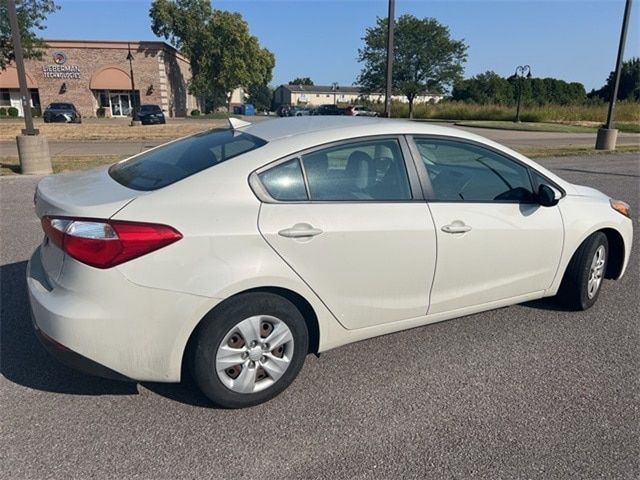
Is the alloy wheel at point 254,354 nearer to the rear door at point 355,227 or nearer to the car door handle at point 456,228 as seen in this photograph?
the rear door at point 355,227

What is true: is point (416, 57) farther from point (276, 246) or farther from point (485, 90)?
point (276, 246)

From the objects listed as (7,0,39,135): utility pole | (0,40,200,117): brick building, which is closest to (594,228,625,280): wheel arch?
(7,0,39,135): utility pole

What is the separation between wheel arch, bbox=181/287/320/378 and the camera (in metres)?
2.40

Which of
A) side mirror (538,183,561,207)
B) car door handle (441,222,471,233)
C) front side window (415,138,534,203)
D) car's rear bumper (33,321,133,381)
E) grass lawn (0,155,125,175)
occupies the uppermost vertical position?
front side window (415,138,534,203)

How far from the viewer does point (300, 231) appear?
2492mm

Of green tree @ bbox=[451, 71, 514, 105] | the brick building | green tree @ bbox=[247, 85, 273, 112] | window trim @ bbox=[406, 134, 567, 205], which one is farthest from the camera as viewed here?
green tree @ bbox=[247, 85, 273, 112]

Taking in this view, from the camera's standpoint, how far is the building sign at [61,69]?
4666 centimetres

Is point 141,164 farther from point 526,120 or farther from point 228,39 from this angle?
point 228,39

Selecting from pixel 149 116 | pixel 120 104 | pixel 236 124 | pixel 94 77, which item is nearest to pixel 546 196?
pixel 236 124

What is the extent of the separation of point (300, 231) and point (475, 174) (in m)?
1.52

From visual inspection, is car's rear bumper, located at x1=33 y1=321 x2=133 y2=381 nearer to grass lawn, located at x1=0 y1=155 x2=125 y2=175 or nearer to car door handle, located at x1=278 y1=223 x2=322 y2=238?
car door handle, located at x1=278 y1=223 x2=322 y2=238

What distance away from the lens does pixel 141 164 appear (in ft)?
9.84

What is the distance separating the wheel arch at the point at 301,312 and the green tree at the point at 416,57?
56.7 meters

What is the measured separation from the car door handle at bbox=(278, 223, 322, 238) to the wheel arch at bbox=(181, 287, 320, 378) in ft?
0.97
